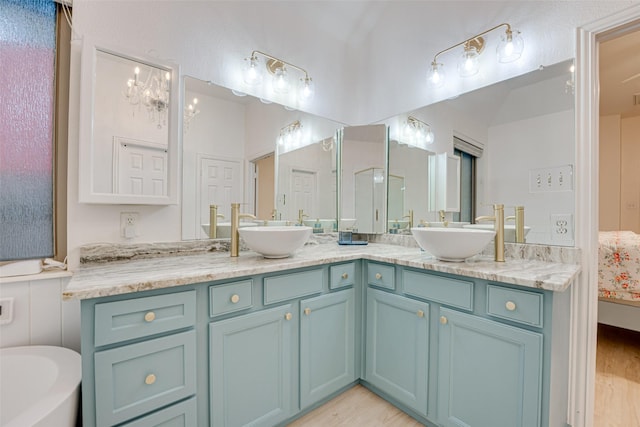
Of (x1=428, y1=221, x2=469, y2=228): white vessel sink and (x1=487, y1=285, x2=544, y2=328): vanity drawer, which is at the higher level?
(x1=428, y1=221, x2=469, y2=228): white vessel sink

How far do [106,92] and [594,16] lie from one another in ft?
7.82

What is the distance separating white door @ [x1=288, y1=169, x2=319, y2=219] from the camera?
2121 millimetres

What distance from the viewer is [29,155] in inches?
49.8

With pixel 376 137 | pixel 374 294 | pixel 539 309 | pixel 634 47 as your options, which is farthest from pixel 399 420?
pixel 634 47


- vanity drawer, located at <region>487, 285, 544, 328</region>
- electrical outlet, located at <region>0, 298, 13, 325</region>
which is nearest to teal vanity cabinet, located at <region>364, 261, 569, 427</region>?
vanity drawer, located at <region>487, 285, 544, 328</region>

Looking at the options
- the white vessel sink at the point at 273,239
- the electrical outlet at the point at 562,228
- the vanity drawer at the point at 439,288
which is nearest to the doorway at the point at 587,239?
the electrical outlet at the point at 562,228

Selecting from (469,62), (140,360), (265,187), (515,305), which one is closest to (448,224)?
(515,305)

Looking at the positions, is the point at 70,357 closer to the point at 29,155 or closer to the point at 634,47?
the point at 29,155

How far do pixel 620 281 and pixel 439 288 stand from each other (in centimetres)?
194

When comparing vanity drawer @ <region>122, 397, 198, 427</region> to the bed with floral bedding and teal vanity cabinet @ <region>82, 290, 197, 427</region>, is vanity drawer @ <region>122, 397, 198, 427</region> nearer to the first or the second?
teal vanity cabinet @ <region>82, 290, 197, 427</region>

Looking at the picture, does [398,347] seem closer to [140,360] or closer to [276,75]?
[140,360]

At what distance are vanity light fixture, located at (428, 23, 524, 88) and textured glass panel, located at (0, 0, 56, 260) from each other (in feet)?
7.22

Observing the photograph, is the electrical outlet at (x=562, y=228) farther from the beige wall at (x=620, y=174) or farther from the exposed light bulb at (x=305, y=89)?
the beige wall at (x=620, y=174)

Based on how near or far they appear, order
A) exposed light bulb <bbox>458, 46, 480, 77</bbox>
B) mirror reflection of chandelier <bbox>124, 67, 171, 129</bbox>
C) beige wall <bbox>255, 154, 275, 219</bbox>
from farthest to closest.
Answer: beige wall <bbox>255, 154, 275, 219</bbox>
exposed light bulb <bbox>458, 46, 480, 77</bbox>
mirror reflection of chandelier <bbox>124, 67, 171, 129</bbox>
